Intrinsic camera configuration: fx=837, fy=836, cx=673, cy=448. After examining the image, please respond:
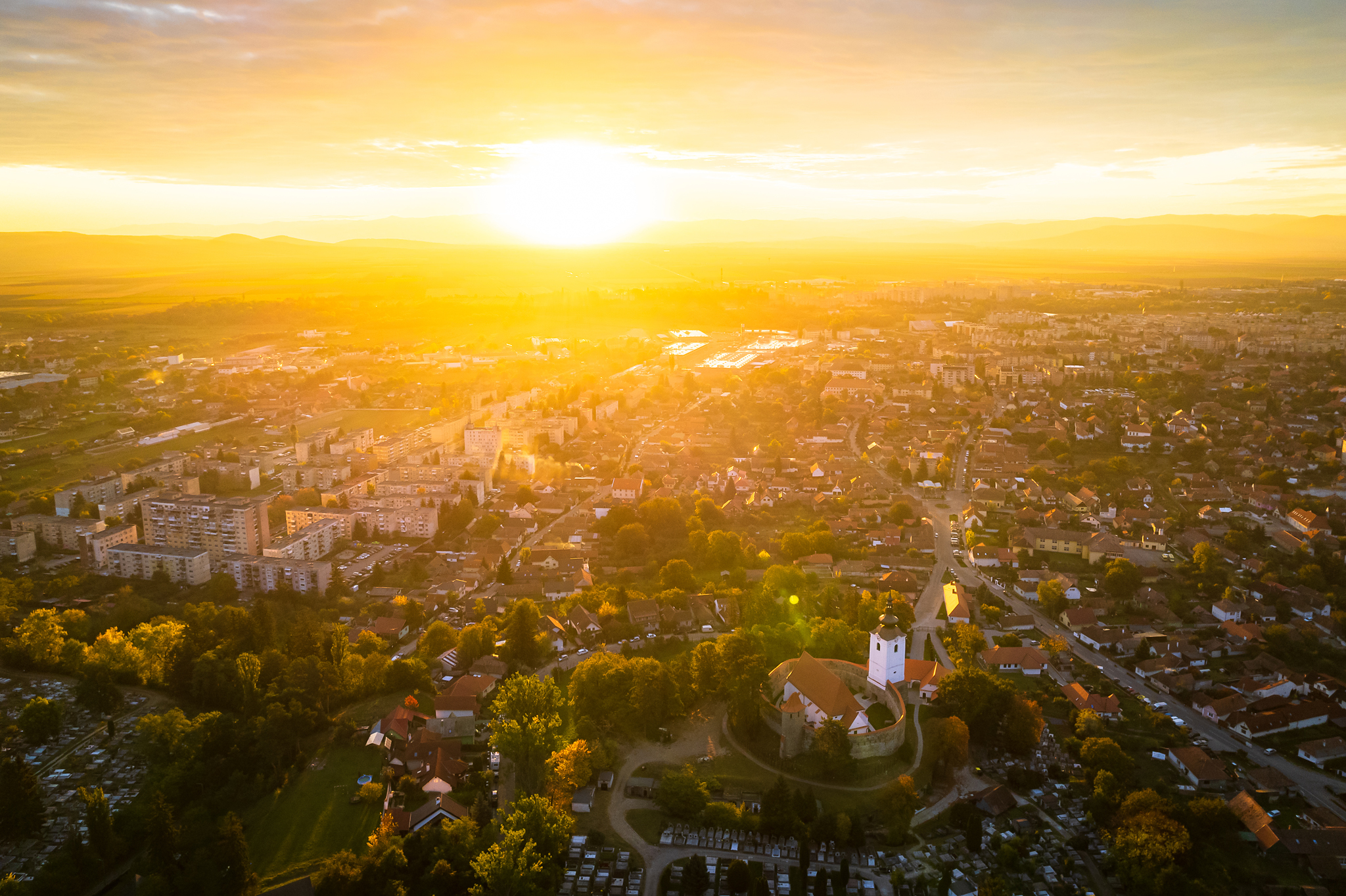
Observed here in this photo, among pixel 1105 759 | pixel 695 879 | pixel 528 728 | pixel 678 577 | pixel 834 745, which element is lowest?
pixel 695 879

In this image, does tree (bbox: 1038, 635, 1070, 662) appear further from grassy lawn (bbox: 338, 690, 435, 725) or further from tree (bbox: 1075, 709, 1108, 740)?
grassy lawn (bbox: 338, 690, 435, 725)

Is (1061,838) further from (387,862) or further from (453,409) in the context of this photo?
(453,409)

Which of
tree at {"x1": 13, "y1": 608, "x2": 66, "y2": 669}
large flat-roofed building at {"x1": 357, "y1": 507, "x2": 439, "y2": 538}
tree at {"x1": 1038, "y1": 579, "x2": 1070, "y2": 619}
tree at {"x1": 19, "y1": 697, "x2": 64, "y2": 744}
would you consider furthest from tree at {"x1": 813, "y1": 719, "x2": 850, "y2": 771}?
large flat-roofed building at {"x1": 357, "y1": 507, "x2": 439, "y2": 538}

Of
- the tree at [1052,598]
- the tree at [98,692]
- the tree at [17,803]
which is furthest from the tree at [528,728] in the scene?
the tree at [1052,598]

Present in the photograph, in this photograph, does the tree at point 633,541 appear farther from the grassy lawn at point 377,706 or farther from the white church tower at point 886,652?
the white church tower at point 886,652

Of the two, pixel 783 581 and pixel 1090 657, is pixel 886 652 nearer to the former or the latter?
pixel 783 581

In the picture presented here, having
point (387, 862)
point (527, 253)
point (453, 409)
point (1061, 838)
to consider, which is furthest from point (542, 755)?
point (527, 253)

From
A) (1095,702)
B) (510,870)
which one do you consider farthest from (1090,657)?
(510,870)
